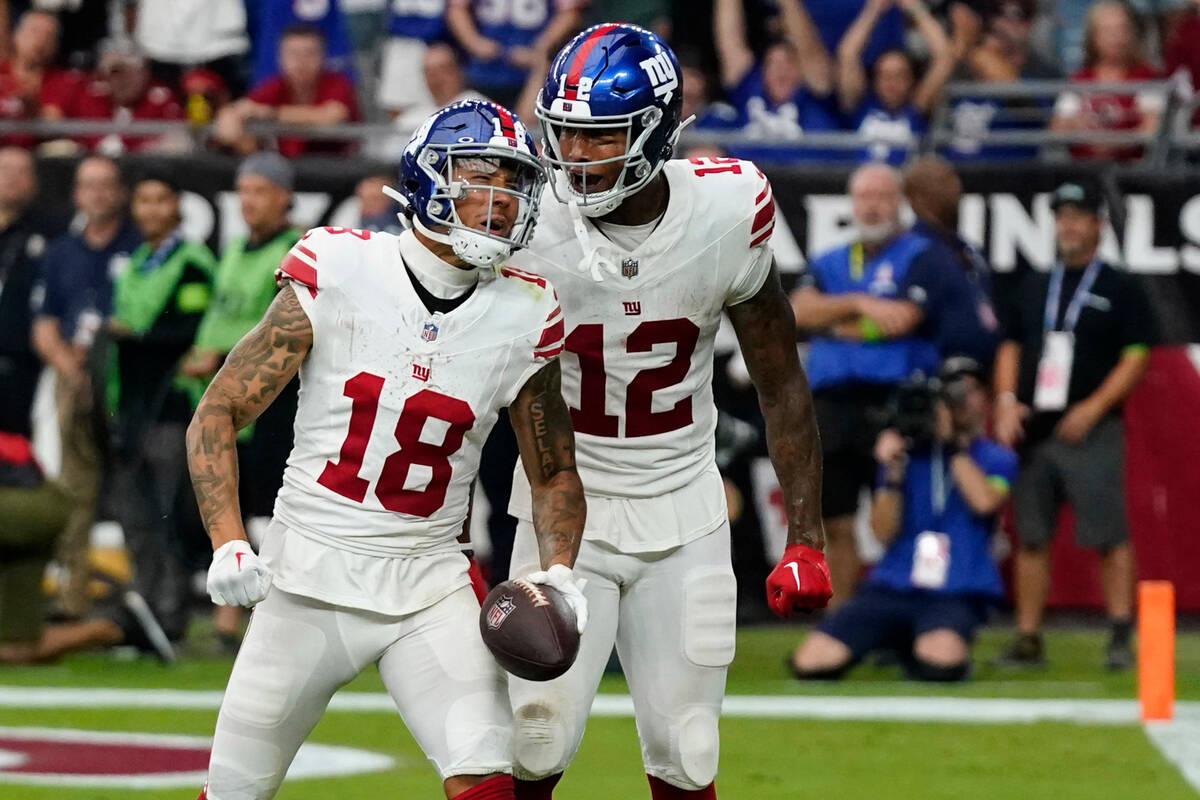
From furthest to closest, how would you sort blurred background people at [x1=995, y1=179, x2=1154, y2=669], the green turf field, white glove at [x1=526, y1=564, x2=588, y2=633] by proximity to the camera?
blurred background people at [x1=995, y1=179, x2=1154, y2=669], the green turf field, white glove at [x1=526, y1=564, x2=588, y2=633]

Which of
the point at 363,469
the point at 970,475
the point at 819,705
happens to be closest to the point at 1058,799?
the point at 819,705

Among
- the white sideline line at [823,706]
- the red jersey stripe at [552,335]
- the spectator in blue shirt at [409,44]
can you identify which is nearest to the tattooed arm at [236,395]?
the red jersey stripe at [552,335]

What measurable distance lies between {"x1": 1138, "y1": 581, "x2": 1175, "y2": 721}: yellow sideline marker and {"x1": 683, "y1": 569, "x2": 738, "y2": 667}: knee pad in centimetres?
262

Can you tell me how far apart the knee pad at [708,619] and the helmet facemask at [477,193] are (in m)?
0.91

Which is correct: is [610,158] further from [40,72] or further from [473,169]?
[40,72]

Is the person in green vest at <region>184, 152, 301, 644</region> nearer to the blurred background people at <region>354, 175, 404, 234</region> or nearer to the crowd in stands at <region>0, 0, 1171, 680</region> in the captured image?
the crowd in stands at <region>0, 0, 1171, 680</region>

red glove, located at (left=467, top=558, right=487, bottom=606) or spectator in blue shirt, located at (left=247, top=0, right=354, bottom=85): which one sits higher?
spectator in blue shirt, located at (left=247, top=0, right=354, bottom=85)

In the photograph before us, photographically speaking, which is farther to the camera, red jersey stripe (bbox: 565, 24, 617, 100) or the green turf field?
the green turf field

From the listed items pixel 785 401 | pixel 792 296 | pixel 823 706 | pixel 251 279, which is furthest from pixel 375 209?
pixel 785 401

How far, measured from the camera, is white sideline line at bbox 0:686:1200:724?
6754mm

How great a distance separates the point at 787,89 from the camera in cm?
920

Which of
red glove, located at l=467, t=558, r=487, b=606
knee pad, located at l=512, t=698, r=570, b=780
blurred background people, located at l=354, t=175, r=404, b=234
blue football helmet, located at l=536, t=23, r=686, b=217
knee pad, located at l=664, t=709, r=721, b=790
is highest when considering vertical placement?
blue football helmet, located at l=536, t=23, r=686, b=217

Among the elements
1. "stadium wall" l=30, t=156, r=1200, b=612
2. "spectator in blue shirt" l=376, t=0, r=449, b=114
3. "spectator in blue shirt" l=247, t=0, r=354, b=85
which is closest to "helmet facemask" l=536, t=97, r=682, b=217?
"stadium wall" l=30, t=156, r=1200, b=612

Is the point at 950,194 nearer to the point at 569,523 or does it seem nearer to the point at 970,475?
the point at 970,475
